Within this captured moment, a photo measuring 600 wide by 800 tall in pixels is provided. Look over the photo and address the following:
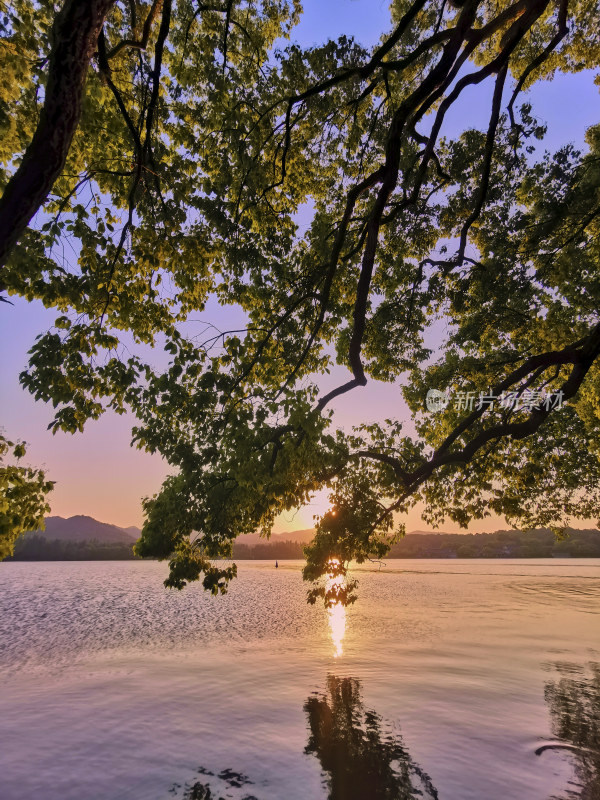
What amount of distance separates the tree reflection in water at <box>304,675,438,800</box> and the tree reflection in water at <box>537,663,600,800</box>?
3.25 meters

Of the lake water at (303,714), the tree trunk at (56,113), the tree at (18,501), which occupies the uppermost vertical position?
the tree trunk at (56,113)

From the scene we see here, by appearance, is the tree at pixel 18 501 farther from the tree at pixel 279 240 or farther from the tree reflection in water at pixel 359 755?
the tree reflection in water at pixel 359 755

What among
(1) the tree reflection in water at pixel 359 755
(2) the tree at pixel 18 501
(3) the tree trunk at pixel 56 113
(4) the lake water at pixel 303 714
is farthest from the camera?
(4) the lake water at pixel 303 714

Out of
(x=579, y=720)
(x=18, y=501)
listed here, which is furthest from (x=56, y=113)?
(x=579, y=720)

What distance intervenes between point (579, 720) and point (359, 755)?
6.99 meters

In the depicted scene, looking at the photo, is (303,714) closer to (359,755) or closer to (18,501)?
(359,755)

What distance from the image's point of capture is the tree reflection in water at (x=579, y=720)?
1024 centimetres

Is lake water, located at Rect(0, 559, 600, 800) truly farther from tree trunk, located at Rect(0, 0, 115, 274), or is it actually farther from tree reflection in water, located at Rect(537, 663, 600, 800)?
tree trunk, located at Rect(0, 0, 115, 274)

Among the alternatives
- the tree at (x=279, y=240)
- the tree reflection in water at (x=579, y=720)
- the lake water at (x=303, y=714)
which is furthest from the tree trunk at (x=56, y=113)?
the tree reflection in water at (x=579, y=720)

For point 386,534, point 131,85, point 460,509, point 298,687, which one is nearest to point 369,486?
point 386,534

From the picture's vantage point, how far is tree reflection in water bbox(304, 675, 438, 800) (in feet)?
33.5

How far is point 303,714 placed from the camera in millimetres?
15688

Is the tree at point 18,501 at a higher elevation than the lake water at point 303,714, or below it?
higher

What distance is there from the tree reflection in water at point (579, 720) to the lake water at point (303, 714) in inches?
2.4
